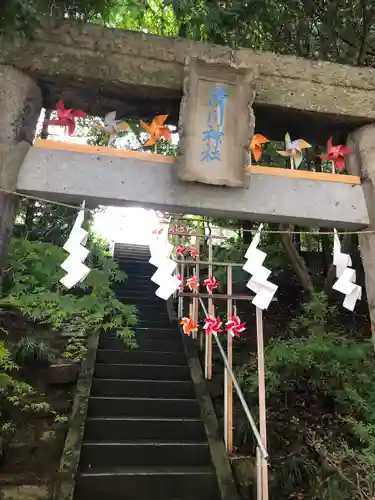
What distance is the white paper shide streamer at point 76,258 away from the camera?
2.69 metres

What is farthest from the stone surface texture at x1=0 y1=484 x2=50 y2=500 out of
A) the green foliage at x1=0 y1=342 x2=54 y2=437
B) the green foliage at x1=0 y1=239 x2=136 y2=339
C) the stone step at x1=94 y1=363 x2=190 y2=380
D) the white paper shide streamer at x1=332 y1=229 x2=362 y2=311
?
the white paper shide streamer at x1=332 y1=229 x2=362 y2=311

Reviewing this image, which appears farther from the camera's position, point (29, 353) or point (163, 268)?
point (29, 353)

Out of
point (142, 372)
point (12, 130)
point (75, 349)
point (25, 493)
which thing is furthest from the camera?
point (75, 349)

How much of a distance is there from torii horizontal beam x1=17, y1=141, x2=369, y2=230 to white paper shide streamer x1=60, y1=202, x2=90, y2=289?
0.70 ft

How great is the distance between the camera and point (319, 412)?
201 inches

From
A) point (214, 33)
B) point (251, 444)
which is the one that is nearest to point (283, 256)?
point (251, 444)

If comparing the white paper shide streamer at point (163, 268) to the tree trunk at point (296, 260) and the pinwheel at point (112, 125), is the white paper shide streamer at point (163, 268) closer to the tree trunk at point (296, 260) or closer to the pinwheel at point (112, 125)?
the pinwheel at point (112, 125)

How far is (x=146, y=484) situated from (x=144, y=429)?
0.72m

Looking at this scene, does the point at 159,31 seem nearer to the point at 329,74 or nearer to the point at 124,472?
the point at 329,74

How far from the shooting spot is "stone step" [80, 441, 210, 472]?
13.0 feet

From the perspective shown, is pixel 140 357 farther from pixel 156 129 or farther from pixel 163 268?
pixel 156 129

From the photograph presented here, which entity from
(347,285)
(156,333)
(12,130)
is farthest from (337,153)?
(156,333)

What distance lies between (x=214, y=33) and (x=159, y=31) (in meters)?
1.47

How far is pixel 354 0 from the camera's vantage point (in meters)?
5.09
